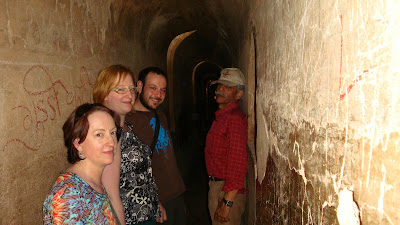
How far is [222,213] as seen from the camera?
2.63 m

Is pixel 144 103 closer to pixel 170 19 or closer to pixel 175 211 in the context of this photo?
pixel 175 211

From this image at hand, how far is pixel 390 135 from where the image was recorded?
0.68m

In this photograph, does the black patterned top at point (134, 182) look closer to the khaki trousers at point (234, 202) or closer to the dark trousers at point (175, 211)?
the dark trousers at point (175, 211)

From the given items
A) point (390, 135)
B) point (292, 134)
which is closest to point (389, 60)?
point (390, 135)

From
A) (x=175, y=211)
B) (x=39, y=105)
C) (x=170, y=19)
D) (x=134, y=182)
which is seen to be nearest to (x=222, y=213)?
(x=175, y=211)

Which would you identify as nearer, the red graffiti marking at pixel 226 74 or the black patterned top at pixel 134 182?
the black patterned top at pixel 134 182

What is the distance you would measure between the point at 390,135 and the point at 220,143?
214cm

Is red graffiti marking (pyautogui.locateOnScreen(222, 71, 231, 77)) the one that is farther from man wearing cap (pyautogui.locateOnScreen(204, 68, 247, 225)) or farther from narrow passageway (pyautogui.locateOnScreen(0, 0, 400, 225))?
narrow passageway (pyautogui.locateOnScreen(0, 0, 400, 225))

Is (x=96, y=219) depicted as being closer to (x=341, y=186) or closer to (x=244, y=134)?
(x=341, y=186)

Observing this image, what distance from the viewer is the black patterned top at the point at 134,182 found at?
6.34ft

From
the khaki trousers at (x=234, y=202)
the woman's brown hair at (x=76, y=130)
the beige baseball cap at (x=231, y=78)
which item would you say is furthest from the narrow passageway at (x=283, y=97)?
the woman's brown hair at (x=76, y=130)

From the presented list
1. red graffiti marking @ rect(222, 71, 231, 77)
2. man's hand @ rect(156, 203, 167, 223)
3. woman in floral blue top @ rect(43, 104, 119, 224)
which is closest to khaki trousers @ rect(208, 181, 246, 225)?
man's hand @ rect(156, 203, 167, 223)

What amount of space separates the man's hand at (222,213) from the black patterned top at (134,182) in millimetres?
818

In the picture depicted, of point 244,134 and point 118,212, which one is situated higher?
point 244,134
